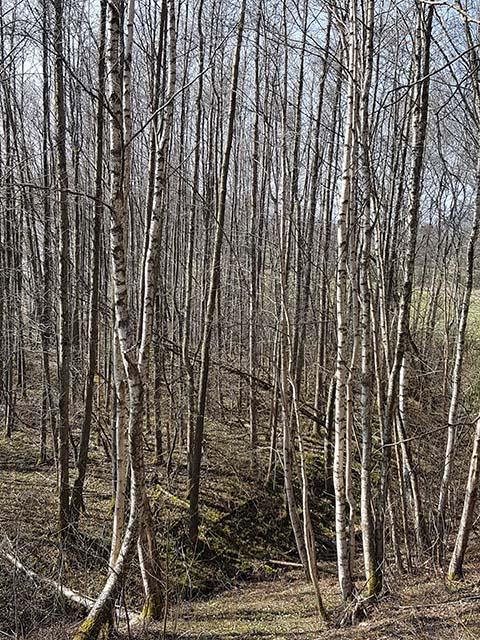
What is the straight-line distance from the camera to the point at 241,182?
19844 mm

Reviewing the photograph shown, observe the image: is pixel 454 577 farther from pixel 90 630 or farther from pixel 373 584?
pixel 90 630

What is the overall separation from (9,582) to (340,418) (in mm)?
4639

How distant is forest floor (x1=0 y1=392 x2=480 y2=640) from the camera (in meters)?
5.21

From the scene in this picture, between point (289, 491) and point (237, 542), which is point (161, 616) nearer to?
point (289, 491)

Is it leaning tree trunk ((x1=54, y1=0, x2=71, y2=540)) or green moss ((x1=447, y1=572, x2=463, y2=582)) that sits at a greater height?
leaning tree trunk ((x1=54, y1=0, x2=71, y2=540))

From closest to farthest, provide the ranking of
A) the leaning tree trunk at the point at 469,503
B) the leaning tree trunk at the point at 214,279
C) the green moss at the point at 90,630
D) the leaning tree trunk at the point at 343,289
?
the green moss at the point at 90,630
the leaning tree trunk at the point at 343,289
the leaning tree trunk at the point at 469,503
the leaning tree trunk at the point at 214,279

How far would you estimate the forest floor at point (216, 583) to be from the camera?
17.1 ft

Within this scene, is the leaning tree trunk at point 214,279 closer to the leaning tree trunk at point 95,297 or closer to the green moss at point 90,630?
the leaning tree trunk at point 95,297

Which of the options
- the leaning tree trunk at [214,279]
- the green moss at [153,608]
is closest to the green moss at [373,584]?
the green moss at [153,608]

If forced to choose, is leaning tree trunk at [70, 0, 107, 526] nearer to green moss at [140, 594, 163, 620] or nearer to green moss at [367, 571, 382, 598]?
green moss at [140, 594, 163, 620]

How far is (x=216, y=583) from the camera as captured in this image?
8.65 m

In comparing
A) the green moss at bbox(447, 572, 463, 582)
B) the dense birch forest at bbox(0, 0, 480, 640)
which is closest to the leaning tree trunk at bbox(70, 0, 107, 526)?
the dense birch forest at bbox(0, 0, 480, 640)

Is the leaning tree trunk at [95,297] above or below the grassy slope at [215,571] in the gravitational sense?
above

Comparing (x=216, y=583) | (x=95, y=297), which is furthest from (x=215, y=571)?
(x=95, y=297)
